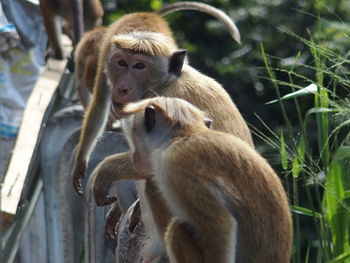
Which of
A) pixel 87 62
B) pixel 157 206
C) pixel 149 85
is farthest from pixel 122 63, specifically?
pixel 87 62

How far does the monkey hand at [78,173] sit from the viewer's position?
5.79 m

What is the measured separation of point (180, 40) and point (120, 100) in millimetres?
7019

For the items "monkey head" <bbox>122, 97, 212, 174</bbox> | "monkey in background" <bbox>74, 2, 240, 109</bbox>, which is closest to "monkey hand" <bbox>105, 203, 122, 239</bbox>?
"monkey head" <bbox>122, 97, 212, 174</bbox>

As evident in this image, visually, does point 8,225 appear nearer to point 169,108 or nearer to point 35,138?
point 35,138

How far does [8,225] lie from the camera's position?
604 cm

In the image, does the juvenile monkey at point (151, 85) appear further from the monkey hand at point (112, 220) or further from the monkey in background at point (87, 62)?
the monkey in background at point (87, 62)

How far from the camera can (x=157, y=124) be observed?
12.6 ft

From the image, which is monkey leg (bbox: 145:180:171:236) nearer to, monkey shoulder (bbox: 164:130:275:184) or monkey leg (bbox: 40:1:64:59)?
monkey shoulder (bbox: 164:130:275:184)

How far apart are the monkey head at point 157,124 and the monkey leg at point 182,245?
1.07 feet

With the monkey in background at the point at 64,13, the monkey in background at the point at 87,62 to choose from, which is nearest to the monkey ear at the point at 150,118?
the monkey in background at the point at 87,62

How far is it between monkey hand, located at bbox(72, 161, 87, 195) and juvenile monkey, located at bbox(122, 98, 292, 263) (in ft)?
6.37

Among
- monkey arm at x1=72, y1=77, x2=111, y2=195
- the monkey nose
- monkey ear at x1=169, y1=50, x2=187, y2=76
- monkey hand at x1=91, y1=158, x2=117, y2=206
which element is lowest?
monkey arm at x1=72, y1=77, x2=111, y2=195

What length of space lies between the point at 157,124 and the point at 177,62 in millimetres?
1244

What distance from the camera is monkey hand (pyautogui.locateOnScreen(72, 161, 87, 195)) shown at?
19.0 ft
